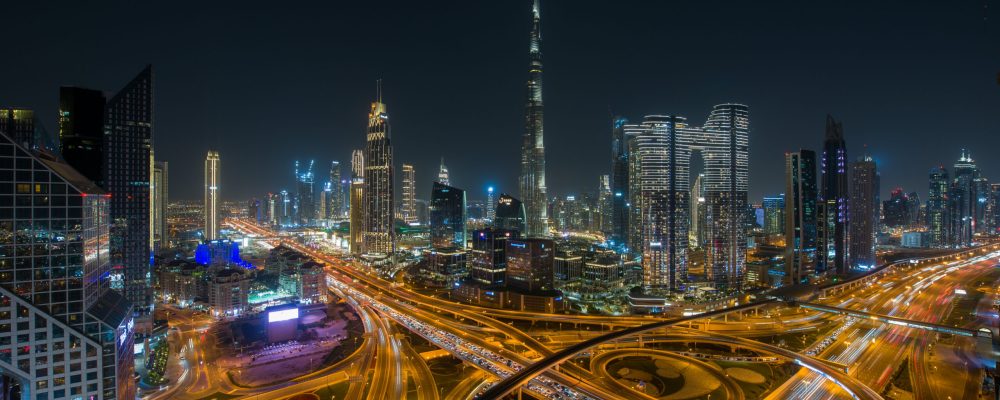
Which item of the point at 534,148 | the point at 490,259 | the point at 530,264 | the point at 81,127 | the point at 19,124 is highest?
the point at 534,148

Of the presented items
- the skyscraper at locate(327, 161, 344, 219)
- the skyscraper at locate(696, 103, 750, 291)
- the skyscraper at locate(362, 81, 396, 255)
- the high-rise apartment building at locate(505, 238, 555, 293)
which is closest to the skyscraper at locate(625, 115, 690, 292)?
the skyscraper at locate(696, 103, 750, 291)

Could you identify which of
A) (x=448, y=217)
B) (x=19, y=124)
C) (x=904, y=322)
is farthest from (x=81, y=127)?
(x=904, y=322)

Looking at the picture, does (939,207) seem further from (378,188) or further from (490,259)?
(378,188)

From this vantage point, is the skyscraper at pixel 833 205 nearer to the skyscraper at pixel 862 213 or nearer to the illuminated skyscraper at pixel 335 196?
the skyscraper at pixel 862 213

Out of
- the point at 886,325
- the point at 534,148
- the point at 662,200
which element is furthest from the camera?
the point at 534,148

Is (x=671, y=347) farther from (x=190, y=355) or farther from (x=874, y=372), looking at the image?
(x=190, y=355)

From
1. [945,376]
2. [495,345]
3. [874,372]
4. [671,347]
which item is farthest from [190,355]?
[945,376]
